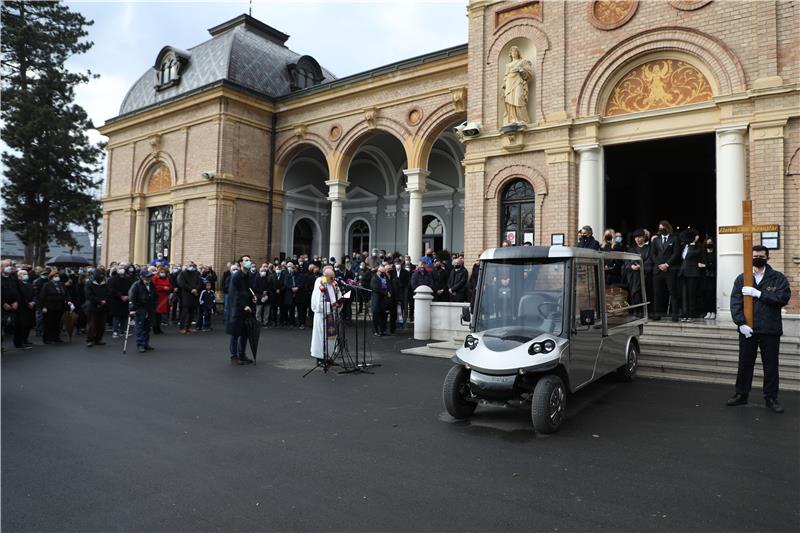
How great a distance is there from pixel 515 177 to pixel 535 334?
9.55 meters

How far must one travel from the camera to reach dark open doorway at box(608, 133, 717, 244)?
1991 centimetres

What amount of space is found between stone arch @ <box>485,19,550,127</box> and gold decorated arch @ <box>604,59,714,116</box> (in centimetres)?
187

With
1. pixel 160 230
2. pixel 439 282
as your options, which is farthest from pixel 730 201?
pixel 160 230

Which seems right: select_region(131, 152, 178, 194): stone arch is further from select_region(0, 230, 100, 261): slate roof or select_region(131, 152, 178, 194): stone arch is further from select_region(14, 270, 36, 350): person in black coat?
select_region(0, 230, 100, 261): slate roof

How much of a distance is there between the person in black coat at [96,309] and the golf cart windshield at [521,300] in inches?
394

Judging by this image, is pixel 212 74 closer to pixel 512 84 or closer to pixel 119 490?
pixel 512 84

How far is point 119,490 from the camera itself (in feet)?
Result: 13.0

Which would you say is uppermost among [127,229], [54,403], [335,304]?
[127,229]

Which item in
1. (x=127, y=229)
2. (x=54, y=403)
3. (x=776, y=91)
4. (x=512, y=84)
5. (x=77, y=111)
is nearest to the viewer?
(x=54, y=403)

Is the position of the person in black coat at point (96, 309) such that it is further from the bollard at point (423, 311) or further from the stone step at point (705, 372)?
the stone step at point (705, 372)

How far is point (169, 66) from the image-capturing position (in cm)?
2534

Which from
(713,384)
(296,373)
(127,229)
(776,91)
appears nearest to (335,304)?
(296,373)

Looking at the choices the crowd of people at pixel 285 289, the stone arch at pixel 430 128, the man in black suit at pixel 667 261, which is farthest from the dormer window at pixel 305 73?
the man in black suit at pixel 667 261

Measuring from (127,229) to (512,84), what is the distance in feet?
67.2
